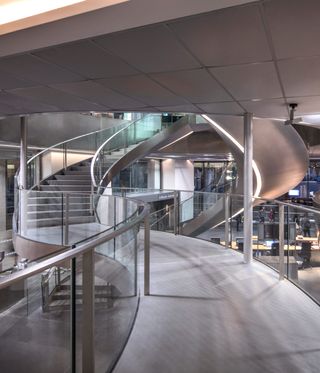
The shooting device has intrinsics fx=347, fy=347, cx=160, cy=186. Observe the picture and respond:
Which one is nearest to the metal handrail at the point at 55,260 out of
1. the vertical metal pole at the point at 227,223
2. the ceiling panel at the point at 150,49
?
the ceiling panel at the point at 150,49

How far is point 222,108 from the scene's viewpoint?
4621 millimetres

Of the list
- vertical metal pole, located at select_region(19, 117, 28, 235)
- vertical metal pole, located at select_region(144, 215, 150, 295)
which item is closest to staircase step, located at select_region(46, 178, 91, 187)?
vertical metal pole, located at select_region(19, 117, 28, 235)

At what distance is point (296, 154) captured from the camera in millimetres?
8297

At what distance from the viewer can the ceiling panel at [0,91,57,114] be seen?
4.70 m

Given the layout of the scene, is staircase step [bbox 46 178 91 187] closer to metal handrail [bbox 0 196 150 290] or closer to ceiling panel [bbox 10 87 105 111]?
ceiling panel [bbox 10 87 105 111]

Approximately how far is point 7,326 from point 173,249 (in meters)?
2.82

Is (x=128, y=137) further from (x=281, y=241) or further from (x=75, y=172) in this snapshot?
(x=281, y=241)

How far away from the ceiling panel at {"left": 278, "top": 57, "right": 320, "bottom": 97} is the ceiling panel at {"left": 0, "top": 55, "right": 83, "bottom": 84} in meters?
1.93

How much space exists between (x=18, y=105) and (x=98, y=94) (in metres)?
1.77

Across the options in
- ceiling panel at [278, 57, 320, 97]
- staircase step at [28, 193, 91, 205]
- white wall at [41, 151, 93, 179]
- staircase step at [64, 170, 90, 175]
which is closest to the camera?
ceiling panel at [278, 57, 320, 97]

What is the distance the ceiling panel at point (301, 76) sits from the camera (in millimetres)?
2701

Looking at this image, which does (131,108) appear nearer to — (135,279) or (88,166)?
(135,279)

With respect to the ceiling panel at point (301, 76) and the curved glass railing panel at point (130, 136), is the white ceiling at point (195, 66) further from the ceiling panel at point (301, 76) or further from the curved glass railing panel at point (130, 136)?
the curved glass railing panel at point (130, 136)

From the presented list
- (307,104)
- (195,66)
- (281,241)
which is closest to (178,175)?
(307,104)
